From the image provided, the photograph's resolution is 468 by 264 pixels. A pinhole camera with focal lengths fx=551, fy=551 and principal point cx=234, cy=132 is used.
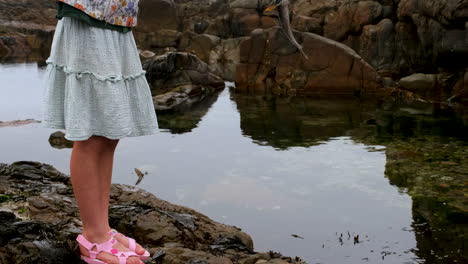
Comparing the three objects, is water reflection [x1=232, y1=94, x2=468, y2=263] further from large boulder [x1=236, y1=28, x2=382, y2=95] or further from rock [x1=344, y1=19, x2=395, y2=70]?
rock [x1=344, y1=19, x2=395, y2=70]

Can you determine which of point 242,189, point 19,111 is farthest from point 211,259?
point 19,111

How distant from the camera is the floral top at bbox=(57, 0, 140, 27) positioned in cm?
268

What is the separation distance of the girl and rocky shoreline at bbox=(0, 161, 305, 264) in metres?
0.41

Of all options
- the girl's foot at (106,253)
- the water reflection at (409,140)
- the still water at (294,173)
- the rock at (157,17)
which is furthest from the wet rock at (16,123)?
the rock at (157,17)

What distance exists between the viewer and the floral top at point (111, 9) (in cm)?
268

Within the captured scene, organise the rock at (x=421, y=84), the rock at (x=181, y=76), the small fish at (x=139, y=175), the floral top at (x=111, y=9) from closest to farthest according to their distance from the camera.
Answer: the floral top at (x=111, y=9), the small fish at (x=139, y=175), the rock at (x=421, y=84), the rock at (x=181, y=76)

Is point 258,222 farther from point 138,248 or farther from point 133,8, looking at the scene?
point 133,8

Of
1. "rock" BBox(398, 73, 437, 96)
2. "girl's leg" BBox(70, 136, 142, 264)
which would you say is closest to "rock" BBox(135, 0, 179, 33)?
"rock" BBox(398, 73, 437, 96)

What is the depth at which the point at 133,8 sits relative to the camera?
9.41ft

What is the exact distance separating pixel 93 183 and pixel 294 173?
20.1 ft

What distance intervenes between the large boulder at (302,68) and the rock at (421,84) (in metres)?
0.84

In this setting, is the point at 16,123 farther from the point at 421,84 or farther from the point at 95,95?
the point at 421,84

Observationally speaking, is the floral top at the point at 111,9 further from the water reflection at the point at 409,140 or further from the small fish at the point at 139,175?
the small fish at the point at 139,175

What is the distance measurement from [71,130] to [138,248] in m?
0.83
